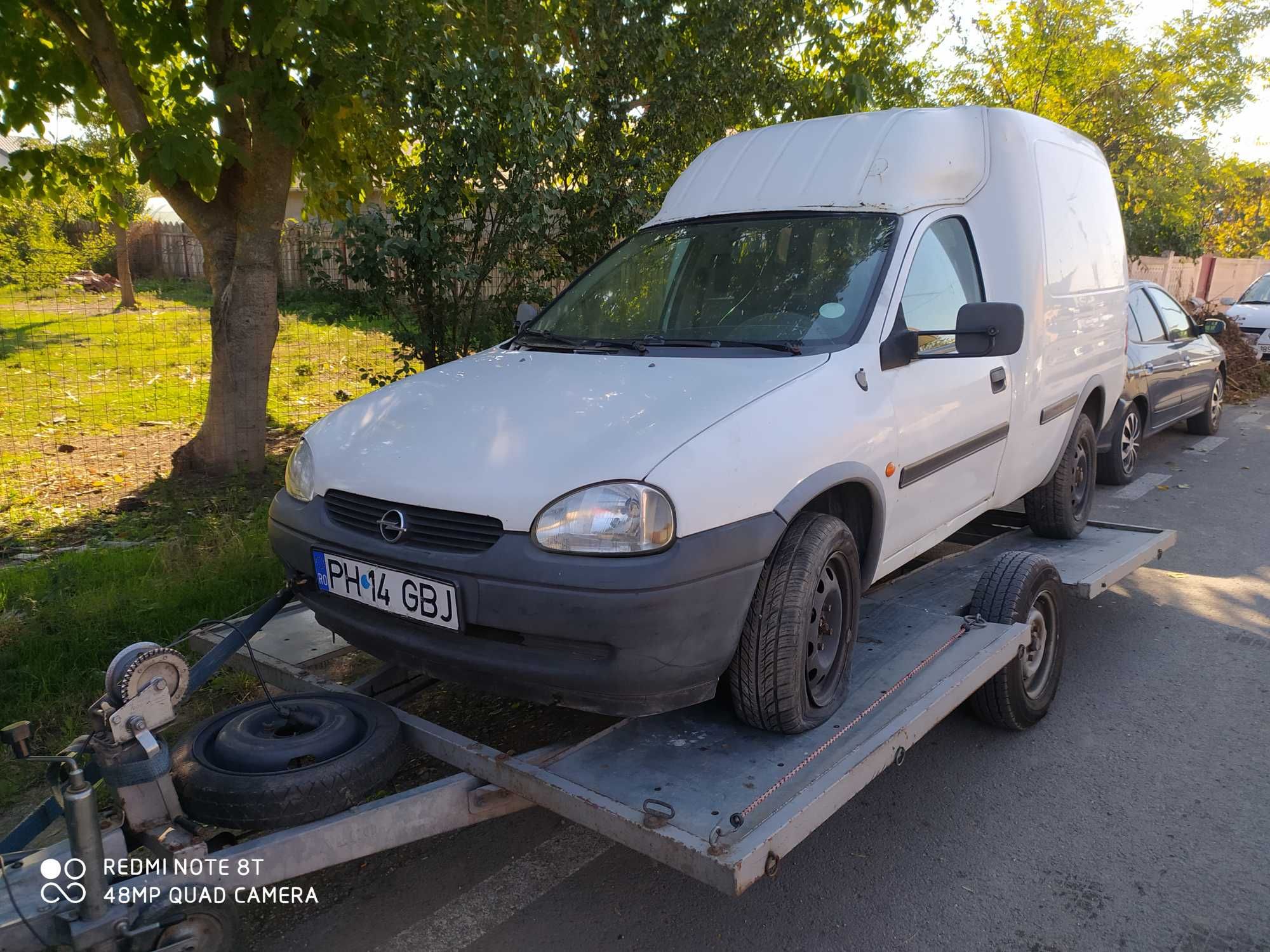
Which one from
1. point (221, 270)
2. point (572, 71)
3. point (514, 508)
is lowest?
point (514, 508)

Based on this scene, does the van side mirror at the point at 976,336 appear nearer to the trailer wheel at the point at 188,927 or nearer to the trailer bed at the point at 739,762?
the trailer bed at the point at 739,762

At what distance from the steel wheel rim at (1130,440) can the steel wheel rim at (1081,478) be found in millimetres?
2999

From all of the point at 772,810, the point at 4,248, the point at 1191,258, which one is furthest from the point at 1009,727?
the point at 1191,258

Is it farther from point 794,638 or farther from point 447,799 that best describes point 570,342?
point 447,799

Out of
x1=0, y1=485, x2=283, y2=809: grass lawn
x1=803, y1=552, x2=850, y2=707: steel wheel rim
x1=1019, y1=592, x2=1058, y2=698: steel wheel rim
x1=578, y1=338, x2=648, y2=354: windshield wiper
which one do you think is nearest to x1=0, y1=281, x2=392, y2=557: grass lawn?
x1=0, y1=485, x2=283, y2=809: grass lawn

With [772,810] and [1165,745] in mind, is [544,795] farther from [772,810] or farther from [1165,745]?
[1165,745]

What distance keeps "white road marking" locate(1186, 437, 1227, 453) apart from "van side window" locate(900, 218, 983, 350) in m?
7.06

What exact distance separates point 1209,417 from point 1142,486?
117 inches

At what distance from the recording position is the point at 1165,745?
3.86m

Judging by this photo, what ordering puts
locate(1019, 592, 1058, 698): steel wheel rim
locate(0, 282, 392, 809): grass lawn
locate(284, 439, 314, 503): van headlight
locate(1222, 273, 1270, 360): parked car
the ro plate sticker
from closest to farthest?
1. the ro plate sticker
2. locate(284, 439, 314, 503): van headlight
3. locate(1019, 592, 1058, 698): steel wheel rim
4. locate(0, 282, 392, 809): grass lawn
5. locate(1222, 273, 1270, 360): parked car

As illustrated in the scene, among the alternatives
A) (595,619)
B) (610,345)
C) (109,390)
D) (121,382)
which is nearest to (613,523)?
(595,619)

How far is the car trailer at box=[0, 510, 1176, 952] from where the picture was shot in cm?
211

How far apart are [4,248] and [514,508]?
1158cm

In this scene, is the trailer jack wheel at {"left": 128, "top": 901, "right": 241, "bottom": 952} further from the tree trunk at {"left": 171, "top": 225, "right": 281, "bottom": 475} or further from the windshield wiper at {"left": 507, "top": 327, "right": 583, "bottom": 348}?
the tree trunk at {"left": 171, "top": 225, "right": 281, "bottom": 475}
